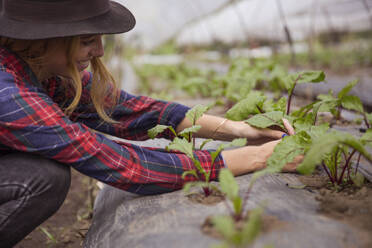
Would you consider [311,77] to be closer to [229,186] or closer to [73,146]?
[229,186]

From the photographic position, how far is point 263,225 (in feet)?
2.87

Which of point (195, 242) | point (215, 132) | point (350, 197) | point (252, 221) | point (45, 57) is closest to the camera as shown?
point (252, 221)

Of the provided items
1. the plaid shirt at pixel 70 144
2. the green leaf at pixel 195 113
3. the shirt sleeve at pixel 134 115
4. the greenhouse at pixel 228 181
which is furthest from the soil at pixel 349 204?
the shirt sleeve at pixel 134 115

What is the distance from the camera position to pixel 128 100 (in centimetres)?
158

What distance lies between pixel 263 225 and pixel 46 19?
0.86 metres

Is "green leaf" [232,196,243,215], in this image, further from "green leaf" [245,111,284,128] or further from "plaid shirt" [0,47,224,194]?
"green leaf" [245,111,284,128]

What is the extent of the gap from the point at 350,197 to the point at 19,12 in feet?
3.74

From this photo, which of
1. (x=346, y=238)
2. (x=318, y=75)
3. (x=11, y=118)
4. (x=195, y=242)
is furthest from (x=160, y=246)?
(x=318, y=75)

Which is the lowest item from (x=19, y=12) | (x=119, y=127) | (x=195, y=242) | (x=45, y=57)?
(x=119, y=127)

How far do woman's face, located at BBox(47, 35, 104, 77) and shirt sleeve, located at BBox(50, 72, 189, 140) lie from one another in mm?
333

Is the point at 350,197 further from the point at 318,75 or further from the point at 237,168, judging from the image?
the point at 318,75

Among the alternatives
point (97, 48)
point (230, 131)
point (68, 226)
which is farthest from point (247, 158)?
point (68, 226)

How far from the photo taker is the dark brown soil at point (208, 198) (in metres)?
1.06

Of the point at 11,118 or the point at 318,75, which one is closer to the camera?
the point at 11,118
